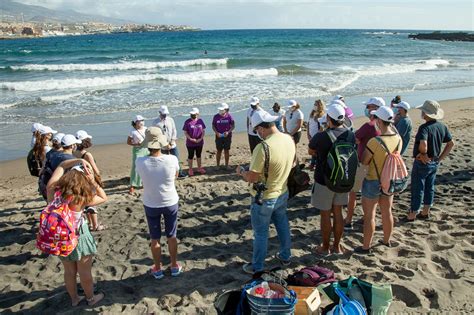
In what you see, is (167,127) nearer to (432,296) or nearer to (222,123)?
(222,123)

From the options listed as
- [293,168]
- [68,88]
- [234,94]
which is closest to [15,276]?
[293,168]

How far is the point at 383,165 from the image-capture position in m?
4.79

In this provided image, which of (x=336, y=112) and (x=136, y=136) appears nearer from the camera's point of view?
(x=336, y=112)

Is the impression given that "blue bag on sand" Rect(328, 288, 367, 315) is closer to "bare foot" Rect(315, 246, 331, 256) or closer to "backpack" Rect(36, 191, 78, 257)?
"bare foot" Rect(315, 246, 331, 256)

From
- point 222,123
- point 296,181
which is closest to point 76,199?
point 296,181

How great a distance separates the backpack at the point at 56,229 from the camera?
12.0ft

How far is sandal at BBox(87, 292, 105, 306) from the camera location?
426 cm

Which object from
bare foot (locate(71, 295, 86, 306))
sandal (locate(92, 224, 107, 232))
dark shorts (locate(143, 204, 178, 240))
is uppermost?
dark shorts (locate(143, 204, 178, 240))

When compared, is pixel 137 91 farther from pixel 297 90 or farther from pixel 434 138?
pixel 434 138

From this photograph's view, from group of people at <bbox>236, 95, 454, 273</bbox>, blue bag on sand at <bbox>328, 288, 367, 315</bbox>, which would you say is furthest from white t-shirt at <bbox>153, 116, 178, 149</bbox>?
blue bag on sand at <bbox>328, 288, 367, 315</bbox>

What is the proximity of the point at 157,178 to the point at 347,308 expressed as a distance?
87.5 inches

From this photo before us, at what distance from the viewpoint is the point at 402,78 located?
82.9 feet

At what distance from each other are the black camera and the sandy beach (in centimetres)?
99

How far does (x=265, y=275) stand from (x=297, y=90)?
17127mm
